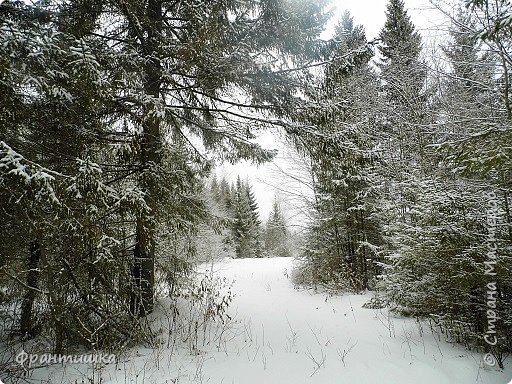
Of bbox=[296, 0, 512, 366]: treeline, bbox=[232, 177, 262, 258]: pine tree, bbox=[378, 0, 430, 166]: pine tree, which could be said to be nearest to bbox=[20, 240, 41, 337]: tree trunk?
bbox=[296, 0, 512, 366]: treeline

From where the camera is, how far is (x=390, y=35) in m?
8.99

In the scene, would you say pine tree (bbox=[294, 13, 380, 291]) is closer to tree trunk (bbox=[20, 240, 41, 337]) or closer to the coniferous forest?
the coniferous forest

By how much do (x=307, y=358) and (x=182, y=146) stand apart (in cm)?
509

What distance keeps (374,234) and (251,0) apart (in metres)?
7.33

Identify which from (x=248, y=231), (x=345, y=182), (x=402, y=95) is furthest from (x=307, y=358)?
(x=248, y=231)

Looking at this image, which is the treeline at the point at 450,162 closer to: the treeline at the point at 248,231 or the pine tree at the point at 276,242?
the treeline at the point at 248,231

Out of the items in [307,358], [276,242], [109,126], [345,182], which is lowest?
[307,358]

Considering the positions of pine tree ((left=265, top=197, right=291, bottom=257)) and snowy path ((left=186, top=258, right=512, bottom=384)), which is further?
pine tree ((left=265, top=197, right=291, bottom=257))

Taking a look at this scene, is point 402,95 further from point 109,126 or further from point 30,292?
point 30,292

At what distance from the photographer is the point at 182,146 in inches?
271

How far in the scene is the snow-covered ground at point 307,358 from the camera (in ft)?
10.9

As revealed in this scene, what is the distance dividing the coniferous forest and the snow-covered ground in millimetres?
326

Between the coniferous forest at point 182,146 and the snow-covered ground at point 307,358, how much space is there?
0.33 m

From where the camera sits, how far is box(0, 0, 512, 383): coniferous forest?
A: 3100mm
